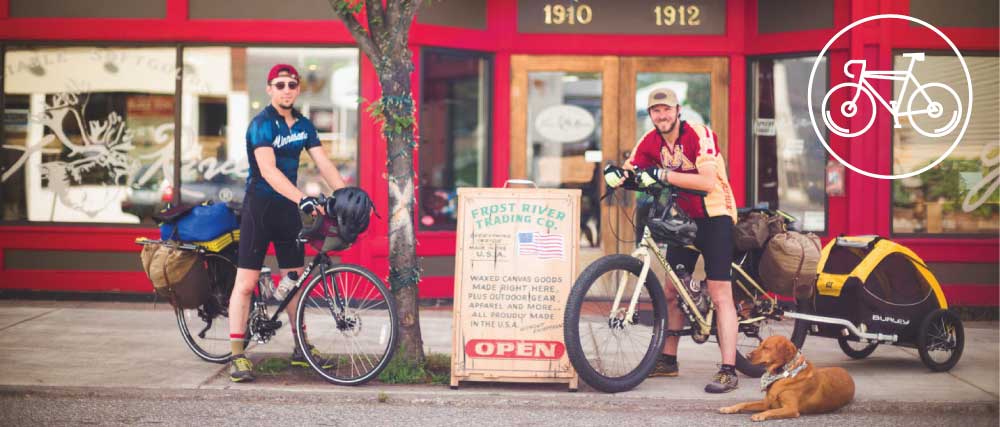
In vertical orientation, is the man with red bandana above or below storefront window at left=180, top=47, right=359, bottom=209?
below

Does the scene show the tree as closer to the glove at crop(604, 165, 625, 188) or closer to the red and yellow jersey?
the glove at crop(604, 165, 625, 188)

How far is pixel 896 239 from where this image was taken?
962 centimetres

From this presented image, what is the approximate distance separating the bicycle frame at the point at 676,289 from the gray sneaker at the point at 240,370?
220cm

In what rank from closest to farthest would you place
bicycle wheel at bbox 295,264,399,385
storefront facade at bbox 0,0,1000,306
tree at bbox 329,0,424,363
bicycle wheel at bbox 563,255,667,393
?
bicycle wheel at bbox 563,255,667,393
bicycle wheel at bbox 295,264,399,385
tree at bbox 329,0,424,363
storefront facade at bbox 0,0,1000,306

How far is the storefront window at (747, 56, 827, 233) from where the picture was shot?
393 inches

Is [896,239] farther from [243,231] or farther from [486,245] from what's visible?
[243,231]

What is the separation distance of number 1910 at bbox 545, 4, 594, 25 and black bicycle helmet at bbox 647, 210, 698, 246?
4.52m

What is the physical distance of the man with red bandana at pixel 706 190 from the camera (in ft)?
20.5

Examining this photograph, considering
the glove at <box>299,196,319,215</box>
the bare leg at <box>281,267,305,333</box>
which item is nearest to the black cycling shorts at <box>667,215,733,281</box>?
the glove at <box>299,196,319,215</box>

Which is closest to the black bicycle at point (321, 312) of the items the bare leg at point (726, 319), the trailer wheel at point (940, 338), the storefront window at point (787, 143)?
the bare leg at point (726, 319)

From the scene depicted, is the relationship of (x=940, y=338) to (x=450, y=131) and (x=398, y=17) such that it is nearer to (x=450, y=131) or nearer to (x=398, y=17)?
(x=398, y=17)

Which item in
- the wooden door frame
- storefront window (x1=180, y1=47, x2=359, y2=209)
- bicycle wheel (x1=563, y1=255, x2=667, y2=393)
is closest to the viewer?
bicycle wheel (x1=563, y1=255, x2=667, y2=393)

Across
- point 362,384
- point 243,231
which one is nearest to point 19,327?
point 243,231

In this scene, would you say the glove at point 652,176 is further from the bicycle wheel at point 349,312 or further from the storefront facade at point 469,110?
the storefront facade at point 469,110
